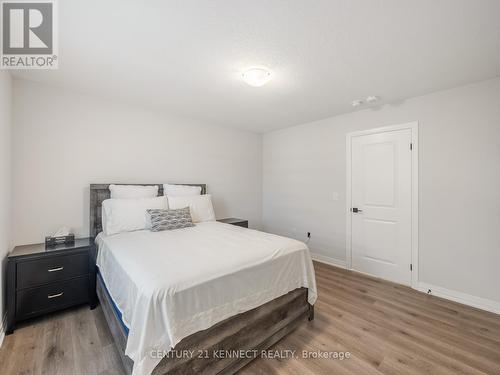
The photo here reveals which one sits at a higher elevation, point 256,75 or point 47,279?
point 256,75

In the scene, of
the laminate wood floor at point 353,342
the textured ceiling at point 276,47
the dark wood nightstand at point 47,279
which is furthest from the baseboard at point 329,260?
the dark wood nightstand at point 47,279

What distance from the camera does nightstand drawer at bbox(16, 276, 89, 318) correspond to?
6.50 ft

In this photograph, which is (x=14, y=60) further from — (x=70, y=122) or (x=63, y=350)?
(x=63, y=350)

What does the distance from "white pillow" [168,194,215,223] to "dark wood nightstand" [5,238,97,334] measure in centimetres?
102

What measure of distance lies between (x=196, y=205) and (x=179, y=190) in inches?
15.1

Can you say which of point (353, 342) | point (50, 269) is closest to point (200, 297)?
point (353, 342)

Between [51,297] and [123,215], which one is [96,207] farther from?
[51,297]

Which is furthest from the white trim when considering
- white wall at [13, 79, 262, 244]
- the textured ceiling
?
white wall at [13, 79, 262, 244]

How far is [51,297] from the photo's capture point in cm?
211

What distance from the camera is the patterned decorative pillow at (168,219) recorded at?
2.54 meters

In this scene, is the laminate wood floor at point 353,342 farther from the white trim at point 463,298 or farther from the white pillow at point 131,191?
the white pillow at point 131,191

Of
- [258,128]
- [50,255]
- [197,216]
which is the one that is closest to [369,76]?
[258,128]

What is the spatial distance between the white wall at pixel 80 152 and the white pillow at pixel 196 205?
0.60m

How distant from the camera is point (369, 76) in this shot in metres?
2.29
